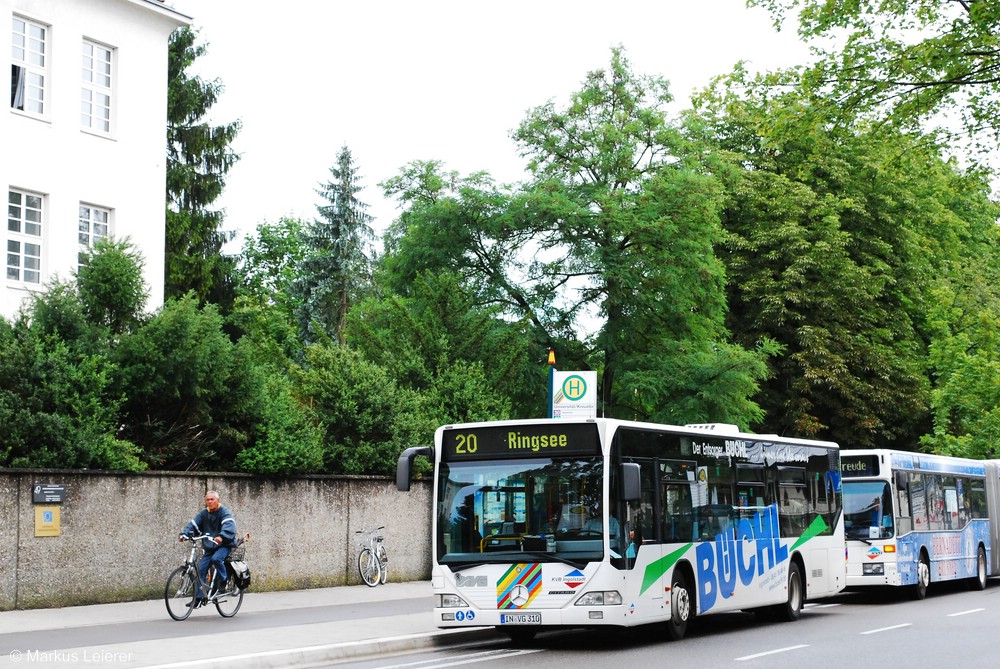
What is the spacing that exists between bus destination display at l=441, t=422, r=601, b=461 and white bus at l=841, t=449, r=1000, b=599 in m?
10.9

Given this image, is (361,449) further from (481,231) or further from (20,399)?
(481,231)

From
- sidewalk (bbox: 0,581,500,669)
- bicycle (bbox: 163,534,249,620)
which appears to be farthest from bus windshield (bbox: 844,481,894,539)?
bicycle (bbox: 163,534,249,620)

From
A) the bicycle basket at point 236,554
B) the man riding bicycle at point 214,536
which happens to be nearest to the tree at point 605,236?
the bicycle basket at point 236,554

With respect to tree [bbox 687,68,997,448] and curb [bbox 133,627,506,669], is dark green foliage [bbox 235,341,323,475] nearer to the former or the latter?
curb [bbox 133,627,506,669]

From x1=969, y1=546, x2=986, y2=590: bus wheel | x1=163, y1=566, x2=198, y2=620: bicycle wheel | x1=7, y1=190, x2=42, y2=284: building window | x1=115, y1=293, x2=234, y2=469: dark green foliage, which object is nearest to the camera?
x1=163, y1=566, x2=198, y2=620: bicycle wheel

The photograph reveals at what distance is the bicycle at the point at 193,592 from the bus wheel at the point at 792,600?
8.39m

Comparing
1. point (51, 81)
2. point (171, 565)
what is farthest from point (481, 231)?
point (171, 565)

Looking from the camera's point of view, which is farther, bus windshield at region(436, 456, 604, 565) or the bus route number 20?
the bus route number 20

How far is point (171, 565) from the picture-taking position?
68.9 ft

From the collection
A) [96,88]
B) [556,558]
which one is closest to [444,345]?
[96,88]

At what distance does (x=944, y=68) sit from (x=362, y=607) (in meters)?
12.1

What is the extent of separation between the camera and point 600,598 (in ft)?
50.2

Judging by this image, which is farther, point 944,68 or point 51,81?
point 51,81

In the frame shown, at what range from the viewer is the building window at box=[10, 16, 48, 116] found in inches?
1151
